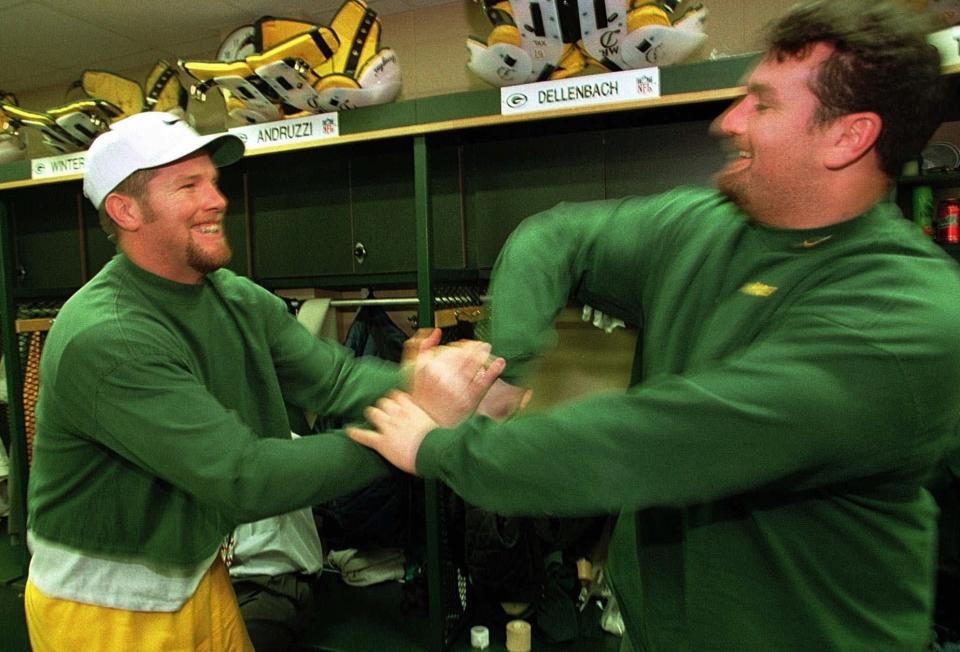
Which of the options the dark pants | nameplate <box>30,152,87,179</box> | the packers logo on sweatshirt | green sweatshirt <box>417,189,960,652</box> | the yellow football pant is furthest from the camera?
nameplate <box>30,152,87,179</box>

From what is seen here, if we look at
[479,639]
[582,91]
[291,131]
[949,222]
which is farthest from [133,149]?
[949,222]

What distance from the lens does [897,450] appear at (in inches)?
28.0

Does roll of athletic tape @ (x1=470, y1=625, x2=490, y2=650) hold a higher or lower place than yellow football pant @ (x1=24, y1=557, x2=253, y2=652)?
lower

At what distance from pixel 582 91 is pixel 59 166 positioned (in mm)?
2105

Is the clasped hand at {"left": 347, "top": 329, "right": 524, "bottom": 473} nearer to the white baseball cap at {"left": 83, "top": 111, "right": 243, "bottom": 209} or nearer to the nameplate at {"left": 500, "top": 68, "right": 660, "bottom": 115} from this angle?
the white baseball cap at {"left": 83, "top": 111, "right": 243, "bottom": 209}

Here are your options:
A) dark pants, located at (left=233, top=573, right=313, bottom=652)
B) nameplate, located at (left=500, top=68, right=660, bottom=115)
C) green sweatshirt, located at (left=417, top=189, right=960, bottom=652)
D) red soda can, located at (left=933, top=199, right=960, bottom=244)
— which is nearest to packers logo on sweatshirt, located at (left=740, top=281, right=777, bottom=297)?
green sweatshirt, located at (left=417, top=189, right=960, bottom=652)

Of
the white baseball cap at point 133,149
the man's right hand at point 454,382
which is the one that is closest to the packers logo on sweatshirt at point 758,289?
the man's right hand at point 454,382

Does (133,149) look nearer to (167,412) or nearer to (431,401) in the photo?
(167,412)

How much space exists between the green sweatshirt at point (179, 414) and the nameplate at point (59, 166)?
1.46 m

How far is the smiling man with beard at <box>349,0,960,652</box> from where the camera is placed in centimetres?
69

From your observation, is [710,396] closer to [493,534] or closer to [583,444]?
[583,444]

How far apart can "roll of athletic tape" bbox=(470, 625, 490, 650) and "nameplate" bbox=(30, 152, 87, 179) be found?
225 centimetres

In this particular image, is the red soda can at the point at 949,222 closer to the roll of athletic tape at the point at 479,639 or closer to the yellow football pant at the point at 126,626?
the roll of athletic tape at the point at 479,639

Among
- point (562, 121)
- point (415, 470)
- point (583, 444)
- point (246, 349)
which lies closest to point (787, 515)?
point (583, 444)
